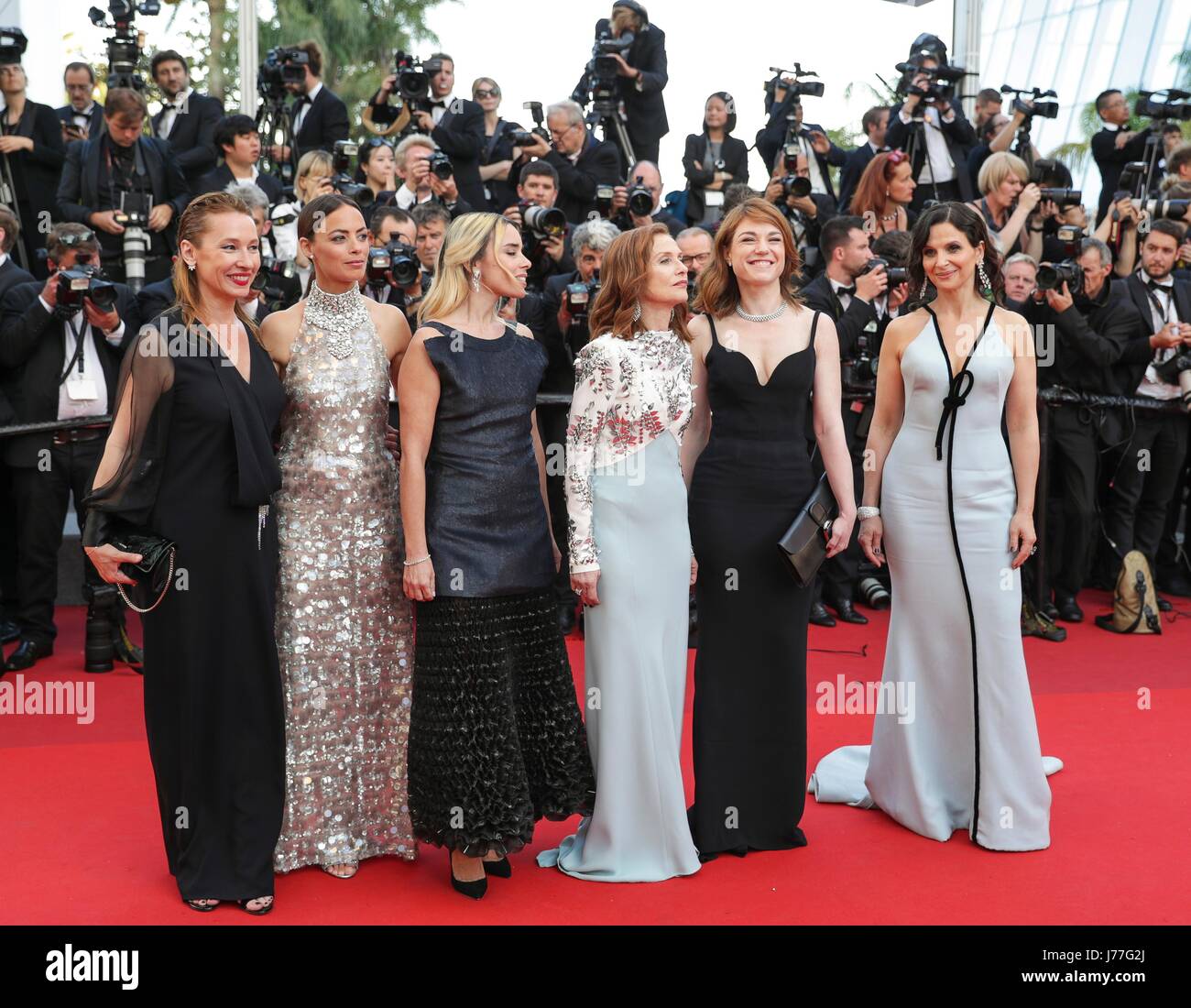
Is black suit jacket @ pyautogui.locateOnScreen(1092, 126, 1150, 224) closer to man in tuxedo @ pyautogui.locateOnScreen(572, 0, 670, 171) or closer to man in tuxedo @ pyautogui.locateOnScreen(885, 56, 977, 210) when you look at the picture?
man in tuxedo @ pyautogui.locateOnScreen(885, 56, 977, 210)

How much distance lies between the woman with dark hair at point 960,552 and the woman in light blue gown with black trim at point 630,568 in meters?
0.79

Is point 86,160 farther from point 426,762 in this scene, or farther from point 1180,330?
point 1180,330

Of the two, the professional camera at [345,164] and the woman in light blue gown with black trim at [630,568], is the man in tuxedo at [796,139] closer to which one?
the professional camera at [345,164]

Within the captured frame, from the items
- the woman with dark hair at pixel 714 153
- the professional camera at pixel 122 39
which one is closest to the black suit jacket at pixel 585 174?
the woman with dark hair at pixel 714 153

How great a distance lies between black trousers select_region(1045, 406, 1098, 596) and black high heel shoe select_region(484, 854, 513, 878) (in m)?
4.08

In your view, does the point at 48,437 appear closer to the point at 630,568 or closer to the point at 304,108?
the point at 304,108

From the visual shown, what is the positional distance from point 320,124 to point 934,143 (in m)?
3.69

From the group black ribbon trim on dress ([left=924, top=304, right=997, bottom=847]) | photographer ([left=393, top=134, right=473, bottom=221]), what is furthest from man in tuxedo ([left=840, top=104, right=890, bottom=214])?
black ribbon trim on dress ([left=924, top=304, right=997, bottom=847])

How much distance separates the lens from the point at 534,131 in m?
7.53

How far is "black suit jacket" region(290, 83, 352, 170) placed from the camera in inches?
324

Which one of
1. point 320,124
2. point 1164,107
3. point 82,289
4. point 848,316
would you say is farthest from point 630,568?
point 1164,107

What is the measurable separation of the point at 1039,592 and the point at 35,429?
458 cm
